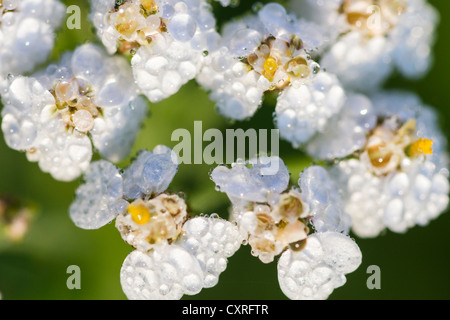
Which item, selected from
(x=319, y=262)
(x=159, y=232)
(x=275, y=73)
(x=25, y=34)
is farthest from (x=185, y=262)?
(x=25, y=34)

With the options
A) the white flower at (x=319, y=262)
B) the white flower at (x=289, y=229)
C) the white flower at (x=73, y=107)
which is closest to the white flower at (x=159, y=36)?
the white flower at (x=73, y=107)

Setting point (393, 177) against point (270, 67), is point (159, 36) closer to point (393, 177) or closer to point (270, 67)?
point (270, 67)

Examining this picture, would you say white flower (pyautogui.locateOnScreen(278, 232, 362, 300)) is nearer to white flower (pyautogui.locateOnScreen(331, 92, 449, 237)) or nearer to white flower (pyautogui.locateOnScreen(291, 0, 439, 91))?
white flower (pyautogui.locateOnScreen(331, 92, 449, 237))

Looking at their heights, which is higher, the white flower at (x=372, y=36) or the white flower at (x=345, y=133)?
the white flower at (x=372, y=36)

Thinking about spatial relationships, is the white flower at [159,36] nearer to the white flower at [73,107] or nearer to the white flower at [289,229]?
the white flower at [73,107]

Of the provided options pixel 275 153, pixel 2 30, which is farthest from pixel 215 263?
pixel 2 30

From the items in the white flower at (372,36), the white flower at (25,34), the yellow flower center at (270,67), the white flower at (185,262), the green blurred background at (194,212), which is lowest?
the white flower at (185,262)
